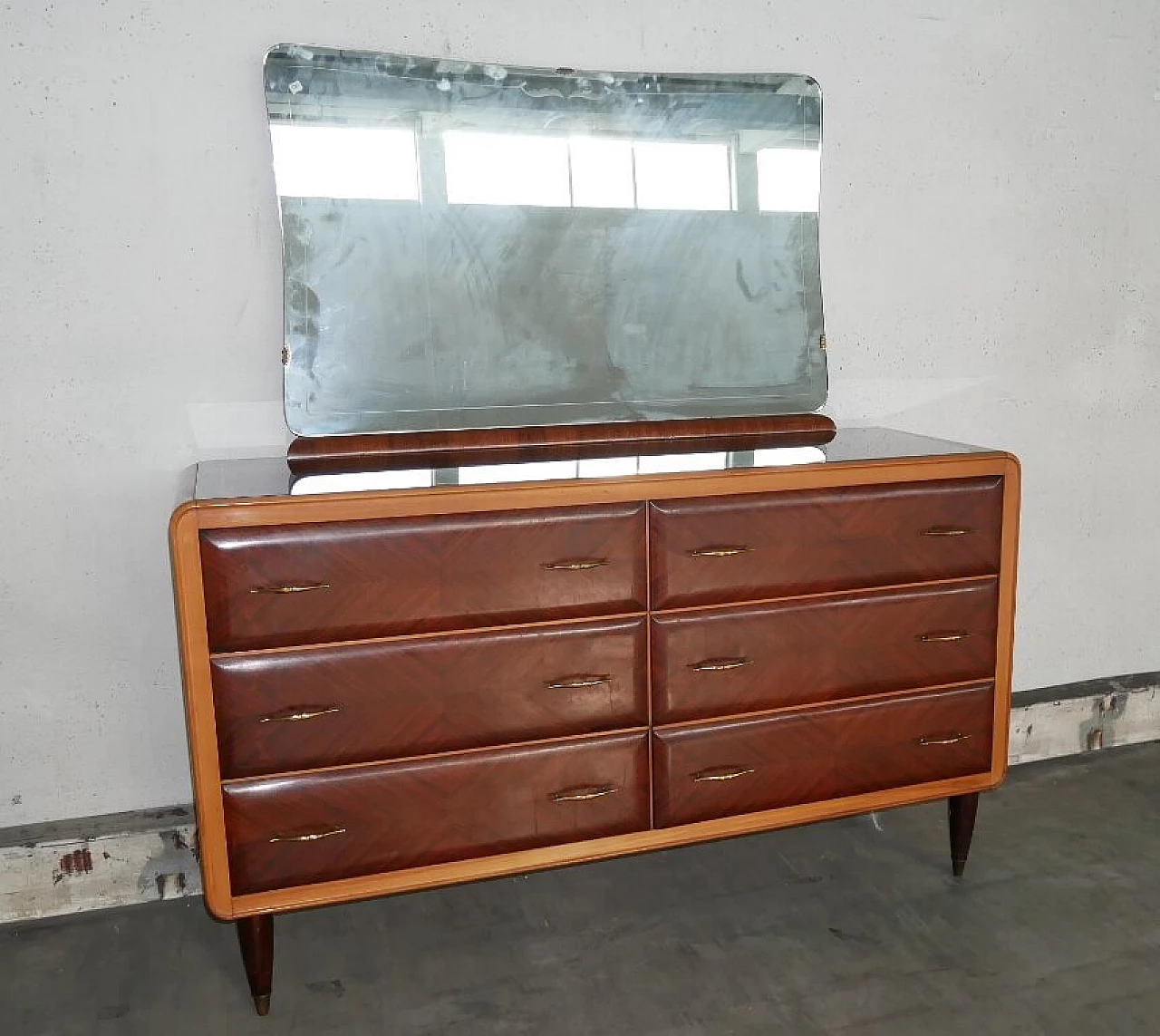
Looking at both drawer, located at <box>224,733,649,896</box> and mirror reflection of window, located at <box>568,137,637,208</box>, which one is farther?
mirror reflection of window, located at <box>568,137,637,208</box>

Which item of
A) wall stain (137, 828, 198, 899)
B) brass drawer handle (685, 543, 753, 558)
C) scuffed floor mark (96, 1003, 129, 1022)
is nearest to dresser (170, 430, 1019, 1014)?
brass drawer handle (685, 543, 753, 558)

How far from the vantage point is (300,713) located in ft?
5.76

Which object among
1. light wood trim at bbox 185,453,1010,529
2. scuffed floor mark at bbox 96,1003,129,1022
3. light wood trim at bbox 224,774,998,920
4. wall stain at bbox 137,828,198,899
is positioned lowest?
scuffed floor mark at bbox 96,1003,129,1022

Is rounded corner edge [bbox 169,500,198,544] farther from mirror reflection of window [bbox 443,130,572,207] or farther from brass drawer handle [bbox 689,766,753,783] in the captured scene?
brass drawer handle [bbox 689,766,753,783]

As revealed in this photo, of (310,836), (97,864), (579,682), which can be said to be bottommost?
(97,864)

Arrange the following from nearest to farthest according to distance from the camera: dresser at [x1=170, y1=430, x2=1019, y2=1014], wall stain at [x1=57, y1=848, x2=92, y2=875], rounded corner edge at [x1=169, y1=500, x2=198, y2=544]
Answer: rounded corner edge at [x1=169, y1=500, x2=198, y2=544] → dresser at [x1=170, y1=430, x2=1019, y2=1014] → wall stain at [x1=57, y1=848, x2=92, y2=875]

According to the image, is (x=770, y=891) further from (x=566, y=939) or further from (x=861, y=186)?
(x=861, y=186)

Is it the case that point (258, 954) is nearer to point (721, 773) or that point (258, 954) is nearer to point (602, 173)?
point (721, 773)

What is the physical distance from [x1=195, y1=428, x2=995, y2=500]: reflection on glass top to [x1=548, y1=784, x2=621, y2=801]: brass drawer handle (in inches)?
23.6

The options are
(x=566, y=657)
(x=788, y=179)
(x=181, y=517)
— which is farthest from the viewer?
(x=788, y=179)

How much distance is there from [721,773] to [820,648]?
32 cm

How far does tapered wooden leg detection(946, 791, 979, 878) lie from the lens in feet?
7.41

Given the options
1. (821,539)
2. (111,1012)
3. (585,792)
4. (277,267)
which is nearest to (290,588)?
(585,792)

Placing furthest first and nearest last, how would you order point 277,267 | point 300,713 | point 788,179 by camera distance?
point 788,179, point 277,267, point 300,713
